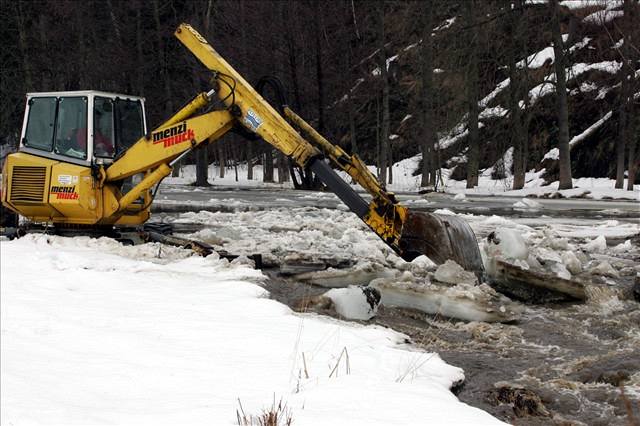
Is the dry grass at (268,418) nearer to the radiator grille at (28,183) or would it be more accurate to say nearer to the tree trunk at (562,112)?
the radiator grille at (28,183)

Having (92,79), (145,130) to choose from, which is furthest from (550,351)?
(92,79)

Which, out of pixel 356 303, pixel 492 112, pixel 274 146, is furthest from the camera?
pixel 492 112

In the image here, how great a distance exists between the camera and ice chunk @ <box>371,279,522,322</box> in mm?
6168

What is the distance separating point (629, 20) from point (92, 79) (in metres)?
24.3

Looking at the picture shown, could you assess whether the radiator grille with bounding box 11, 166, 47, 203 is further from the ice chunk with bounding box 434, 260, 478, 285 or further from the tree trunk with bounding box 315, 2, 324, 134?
the tree trunk with bounding box 315, 2, 324, 134

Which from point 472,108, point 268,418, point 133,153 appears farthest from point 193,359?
point 472,108

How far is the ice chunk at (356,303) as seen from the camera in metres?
6.07

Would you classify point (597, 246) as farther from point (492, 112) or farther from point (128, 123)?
point (492, 112)

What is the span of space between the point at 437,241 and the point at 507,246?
0.84 m

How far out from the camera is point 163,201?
67.4 ft

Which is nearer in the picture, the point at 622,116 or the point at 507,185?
the point at 622,116

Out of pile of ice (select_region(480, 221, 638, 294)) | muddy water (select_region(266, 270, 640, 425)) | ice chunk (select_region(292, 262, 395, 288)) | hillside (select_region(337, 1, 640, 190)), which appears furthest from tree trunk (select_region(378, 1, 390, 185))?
muddy water (select_region(266, 270, 640, 425))

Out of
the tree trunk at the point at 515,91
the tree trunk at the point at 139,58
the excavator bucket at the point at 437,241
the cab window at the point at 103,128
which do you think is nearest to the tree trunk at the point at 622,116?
the tree trunk at the point at 515,91

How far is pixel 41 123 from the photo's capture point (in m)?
10.1
